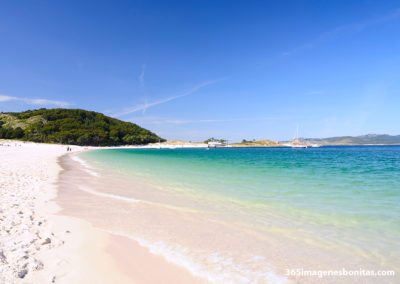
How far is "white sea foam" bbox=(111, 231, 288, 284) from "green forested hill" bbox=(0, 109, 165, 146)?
139m

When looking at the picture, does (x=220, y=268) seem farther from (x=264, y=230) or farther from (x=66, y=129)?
(x=66, y=129)

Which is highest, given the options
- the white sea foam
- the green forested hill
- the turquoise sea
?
the green forested hill

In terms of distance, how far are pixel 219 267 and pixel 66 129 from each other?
15600 cm

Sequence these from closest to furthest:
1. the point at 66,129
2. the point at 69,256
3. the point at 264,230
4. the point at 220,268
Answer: the point at 220,268
the point at 69,256
the point at 264,230
the point at 66,129

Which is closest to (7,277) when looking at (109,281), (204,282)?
(109,281)

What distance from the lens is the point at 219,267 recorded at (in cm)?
446

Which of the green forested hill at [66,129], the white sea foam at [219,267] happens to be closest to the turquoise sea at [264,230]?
the white sea foam at [219,267]

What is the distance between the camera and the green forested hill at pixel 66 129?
12756 centimetres

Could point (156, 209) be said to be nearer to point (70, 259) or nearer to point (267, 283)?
point (70, 259)

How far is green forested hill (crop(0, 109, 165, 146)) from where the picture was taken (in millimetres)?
127562

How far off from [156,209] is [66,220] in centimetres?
267

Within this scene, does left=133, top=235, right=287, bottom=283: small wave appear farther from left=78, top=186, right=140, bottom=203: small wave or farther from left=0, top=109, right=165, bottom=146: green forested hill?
left=0, top=109, right=165, bottom=146: green forested hill

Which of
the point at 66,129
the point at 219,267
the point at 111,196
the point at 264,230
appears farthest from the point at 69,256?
the point at 66,129

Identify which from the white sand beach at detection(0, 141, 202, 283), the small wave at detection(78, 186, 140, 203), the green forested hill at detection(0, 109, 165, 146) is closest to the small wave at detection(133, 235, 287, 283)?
the white sand beach at detection(0, 141, 202, 283)
